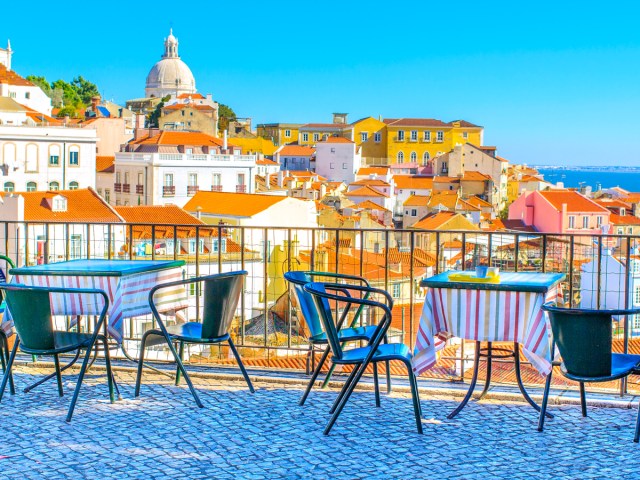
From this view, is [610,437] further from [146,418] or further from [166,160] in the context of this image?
[166,160]

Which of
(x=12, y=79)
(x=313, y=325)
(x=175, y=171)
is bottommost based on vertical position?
(x=313, y=325)

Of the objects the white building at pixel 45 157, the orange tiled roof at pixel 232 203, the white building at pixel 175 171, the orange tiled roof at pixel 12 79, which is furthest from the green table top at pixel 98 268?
the orange tiled roof at pixel 12 79

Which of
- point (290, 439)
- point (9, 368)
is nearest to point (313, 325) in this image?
point (290, 439)

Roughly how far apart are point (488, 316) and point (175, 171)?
6721 centimetres

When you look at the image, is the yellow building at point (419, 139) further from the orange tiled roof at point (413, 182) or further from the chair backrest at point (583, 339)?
the chair backrest at point (583, 339)

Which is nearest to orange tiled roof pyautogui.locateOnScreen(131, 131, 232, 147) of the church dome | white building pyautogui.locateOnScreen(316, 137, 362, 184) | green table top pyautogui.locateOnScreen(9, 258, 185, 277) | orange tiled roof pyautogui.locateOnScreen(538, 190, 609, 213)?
orange tiled roof pyautogui.locateOnScreen(538, 190, 609, 213)

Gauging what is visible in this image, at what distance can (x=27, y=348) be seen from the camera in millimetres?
6266

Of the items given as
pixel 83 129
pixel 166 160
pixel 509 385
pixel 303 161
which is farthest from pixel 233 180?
pixel 509 385

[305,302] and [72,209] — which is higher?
[72,209]

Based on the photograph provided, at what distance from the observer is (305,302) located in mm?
6332

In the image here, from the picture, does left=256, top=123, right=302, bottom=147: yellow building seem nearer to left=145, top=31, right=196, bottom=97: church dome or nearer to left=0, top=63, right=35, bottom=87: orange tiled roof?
left=145, top=31, right=196, bottom=97: church dome

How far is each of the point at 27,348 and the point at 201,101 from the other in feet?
398

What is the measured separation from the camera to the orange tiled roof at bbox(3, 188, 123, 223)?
45.1m

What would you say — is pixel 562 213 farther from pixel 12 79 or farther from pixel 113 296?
pixel 113 296
